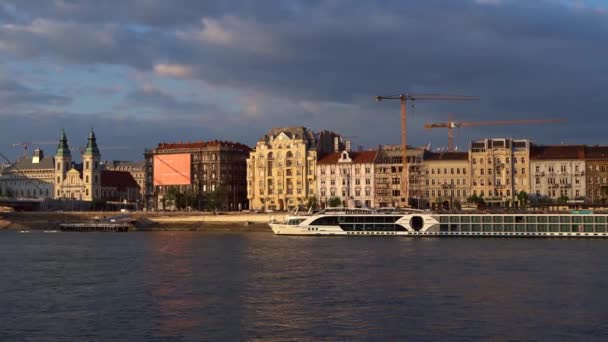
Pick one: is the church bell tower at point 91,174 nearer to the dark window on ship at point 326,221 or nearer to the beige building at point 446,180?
the beige building at point 446,180

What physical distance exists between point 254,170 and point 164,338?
373ft

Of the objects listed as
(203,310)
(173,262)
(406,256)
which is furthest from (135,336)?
(406,256)

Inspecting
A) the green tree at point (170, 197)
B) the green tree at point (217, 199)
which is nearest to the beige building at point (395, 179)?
the green tree at point (217, 199)

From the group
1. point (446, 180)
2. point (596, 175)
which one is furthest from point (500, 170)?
point (596, 175)

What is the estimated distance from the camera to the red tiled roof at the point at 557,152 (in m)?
125

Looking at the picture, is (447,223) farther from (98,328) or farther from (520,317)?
(98,328)

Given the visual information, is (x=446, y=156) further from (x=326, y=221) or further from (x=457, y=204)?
(x=326, y=221)

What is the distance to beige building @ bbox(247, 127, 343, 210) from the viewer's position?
13925 centimetres

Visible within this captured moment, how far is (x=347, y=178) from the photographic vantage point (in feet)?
444

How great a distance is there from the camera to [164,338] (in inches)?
1170

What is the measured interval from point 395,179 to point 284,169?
18916 millimetres

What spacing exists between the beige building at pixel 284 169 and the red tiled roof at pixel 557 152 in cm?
3393

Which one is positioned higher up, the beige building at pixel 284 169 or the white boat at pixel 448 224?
the beige building at pixel 284 169

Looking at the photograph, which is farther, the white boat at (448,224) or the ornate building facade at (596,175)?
the ornate building facade at (596,175)
